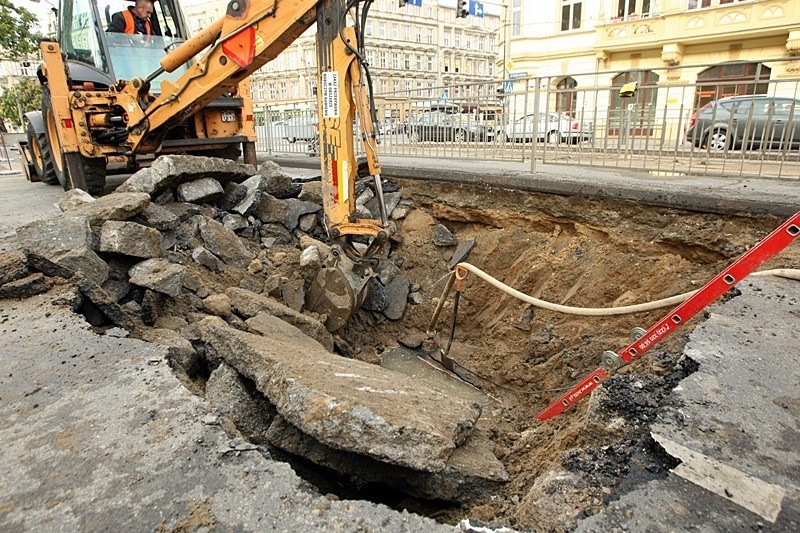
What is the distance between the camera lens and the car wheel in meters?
6.38

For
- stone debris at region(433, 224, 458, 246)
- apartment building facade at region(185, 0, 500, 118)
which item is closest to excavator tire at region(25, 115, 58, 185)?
stone debris at region(433, 224, 458, 246)

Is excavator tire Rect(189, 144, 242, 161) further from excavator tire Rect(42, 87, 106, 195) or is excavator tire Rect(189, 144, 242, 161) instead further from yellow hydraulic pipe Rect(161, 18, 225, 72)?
yellow hydraulic pipe Rect(161, 18, 225, 72)

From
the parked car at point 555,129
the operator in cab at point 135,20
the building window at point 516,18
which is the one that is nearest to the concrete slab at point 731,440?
the parked car at point 555,129

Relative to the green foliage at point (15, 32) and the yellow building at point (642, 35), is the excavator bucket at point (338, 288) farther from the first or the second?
the green foliage at point (15, 32)

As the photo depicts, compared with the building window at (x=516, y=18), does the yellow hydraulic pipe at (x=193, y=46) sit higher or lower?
lower

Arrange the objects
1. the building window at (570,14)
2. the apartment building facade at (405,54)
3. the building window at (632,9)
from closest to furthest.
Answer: the building window at (632,9) → the building window at (570,14) → the apartment building facade at (405,54)

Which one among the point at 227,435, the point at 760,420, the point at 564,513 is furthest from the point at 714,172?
the point at 227,435

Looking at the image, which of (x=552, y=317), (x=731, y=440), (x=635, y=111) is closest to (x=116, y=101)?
(x=552, y=317)

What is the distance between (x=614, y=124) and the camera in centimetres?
723

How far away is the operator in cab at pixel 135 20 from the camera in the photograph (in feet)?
22.5

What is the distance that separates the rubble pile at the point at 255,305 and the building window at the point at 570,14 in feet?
72.7

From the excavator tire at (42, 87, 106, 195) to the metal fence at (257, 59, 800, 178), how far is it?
201 inches

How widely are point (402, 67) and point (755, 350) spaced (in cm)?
6044

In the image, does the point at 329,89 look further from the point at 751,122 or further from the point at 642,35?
the point at 642,35
